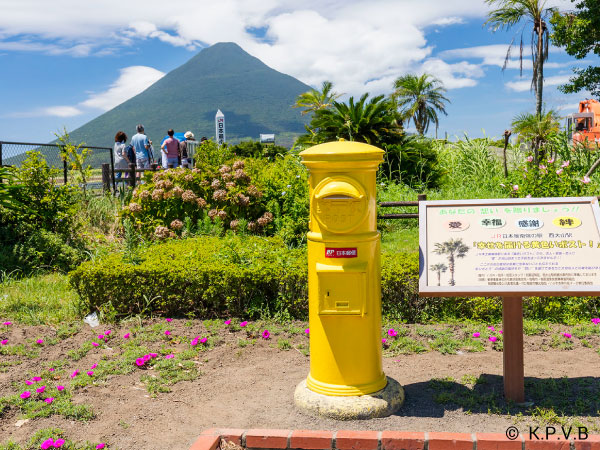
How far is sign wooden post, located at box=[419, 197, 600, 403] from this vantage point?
3.34m

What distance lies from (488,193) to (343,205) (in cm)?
732

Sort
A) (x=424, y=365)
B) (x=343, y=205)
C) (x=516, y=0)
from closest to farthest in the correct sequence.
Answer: (x=343, y=205)
(x=424, y=365)
(x=516, y=0)

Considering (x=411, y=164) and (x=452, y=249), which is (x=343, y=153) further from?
(x=411, y=164)

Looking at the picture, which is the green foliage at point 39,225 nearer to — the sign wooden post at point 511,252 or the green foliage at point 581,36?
the sign wooden post at point 511,252

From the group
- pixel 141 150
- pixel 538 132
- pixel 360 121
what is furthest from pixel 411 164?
pixel 141 150

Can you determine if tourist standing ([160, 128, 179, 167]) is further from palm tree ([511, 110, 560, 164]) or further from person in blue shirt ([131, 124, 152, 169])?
palm tree ([511, 110, 560, 164])

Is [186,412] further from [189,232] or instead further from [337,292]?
[189,232]

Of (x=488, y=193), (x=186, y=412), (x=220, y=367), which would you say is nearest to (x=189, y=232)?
(x=220, y=367)

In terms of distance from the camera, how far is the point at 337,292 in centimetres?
347

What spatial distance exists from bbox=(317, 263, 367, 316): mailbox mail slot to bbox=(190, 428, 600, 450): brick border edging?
0.73 meters

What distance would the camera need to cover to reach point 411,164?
10.8 m

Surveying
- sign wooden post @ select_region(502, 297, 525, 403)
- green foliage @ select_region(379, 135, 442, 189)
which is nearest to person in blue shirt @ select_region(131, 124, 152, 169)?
green foliage @ select_region(379, 135, 442, 189)

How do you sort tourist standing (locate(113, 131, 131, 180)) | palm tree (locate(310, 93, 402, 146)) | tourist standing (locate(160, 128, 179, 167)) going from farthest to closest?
tourist standing (locate(113, 131, 131, 180))
tourist standing (locate(160, 128, 179, 167))
palm tree (locate(310, 93, 402, 146))

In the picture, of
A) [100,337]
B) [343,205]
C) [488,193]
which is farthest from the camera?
[488,193]
